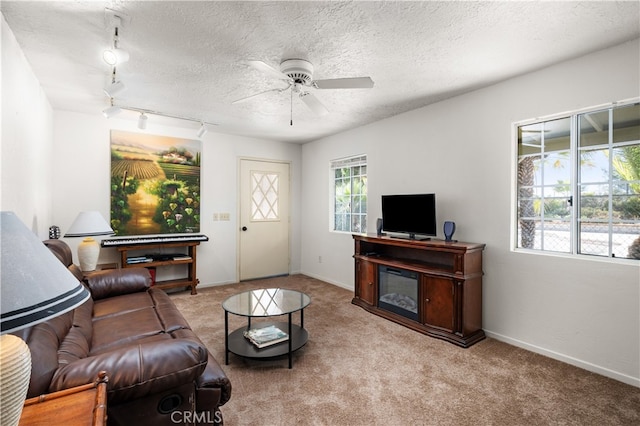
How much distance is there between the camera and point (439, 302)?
3.13 metres

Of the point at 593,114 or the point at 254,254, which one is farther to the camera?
Answer: the point at 254,254

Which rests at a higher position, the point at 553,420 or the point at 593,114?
the point at 593,114

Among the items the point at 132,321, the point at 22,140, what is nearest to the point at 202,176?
the point at 22,140

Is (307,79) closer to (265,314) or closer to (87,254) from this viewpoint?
(265,314)

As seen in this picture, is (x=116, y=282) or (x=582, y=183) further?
A: (x=116, y=282)

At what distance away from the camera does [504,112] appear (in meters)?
2.99

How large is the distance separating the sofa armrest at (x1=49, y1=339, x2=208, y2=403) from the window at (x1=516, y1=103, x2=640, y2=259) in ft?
9.81

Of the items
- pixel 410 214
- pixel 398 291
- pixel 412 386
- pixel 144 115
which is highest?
pixel 144 115

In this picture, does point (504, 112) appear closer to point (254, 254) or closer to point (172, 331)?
point (172, 331)

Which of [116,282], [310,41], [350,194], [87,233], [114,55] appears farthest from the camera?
[350,194]

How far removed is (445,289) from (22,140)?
3.81 meters

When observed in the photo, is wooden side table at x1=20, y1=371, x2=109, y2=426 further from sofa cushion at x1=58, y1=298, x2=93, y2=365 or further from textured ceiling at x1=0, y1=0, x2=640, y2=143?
textured ceiling at x1=0, y1=0, x2=640, y2=143

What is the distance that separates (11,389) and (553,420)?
103 inches

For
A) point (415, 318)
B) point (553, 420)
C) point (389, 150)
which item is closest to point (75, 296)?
point (553, 420)
